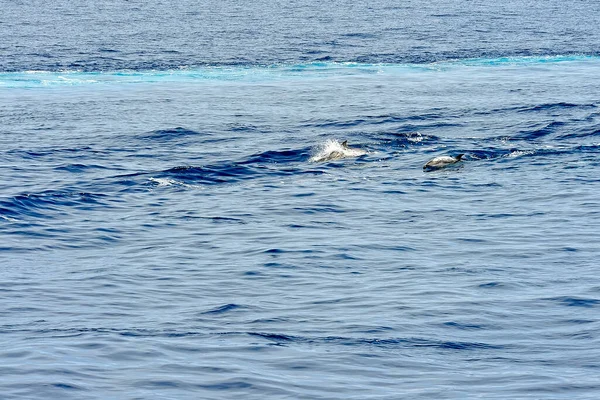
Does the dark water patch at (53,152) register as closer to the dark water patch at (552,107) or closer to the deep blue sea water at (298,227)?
the deep blue sea water at (298,227)

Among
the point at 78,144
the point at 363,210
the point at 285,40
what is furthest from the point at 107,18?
the point at 363,210

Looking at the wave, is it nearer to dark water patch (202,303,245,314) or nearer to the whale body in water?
the whale body in water

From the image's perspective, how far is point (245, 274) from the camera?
20938 millimetres

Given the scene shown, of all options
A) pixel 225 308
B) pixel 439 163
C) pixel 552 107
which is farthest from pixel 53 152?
pixel 552 107

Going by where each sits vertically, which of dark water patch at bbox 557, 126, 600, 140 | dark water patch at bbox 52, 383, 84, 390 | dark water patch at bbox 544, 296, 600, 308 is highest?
dark water patch at bbox 557, 126, 600, 140

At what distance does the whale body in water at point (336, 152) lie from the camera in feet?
108

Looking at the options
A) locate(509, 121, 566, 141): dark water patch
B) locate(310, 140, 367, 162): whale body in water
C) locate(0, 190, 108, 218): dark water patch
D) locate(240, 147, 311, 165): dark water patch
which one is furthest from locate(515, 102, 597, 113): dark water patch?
locate(0, 190, 108, 218): dark water patch

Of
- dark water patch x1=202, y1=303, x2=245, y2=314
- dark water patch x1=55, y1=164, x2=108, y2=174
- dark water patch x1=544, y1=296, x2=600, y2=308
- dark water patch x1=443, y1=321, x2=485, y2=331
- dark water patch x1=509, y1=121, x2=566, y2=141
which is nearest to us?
dark water patch x1=443, y1=321, x2=485, y2=331

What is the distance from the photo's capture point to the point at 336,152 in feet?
108

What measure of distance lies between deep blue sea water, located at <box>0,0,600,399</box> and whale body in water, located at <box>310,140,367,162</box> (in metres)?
0.40

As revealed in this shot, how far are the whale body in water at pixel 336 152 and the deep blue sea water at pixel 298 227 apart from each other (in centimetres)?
40

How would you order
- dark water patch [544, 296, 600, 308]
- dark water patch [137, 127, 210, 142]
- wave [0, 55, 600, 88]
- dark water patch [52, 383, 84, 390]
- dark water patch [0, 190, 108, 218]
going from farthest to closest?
wave [0, 55, 600, 88] < dark water patch [137, 127, 210, 142] < dark water patch [0, 190, 108, 218] < dark water patch [544, 296, 600, 308] < dark water patch [52, 383, 84, 390]

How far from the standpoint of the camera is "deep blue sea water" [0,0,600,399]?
49.6 ft

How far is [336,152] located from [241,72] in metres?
21.1
